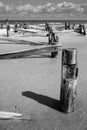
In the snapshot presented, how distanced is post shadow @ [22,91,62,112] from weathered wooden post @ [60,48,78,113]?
0.40m

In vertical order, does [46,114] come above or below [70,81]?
below

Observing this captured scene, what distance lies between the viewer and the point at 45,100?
228 inches

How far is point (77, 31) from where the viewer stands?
3322 centimetres

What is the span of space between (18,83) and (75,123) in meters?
3.11

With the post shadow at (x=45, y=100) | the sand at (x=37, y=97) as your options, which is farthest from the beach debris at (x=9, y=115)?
the post shadow at (x=45, y=100)

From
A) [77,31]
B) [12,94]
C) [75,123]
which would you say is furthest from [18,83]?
[77,31]

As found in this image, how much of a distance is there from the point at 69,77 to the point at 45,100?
52.0 inches

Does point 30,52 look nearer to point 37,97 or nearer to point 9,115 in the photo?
point 37,97

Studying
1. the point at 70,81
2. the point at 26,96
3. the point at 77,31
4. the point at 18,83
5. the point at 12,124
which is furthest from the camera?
the point at 77,31

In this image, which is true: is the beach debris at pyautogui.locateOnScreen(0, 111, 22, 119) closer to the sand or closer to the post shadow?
the sand

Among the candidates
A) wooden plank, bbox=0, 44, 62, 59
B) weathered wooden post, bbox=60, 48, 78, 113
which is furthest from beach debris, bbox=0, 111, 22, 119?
wooden plank, bbox=0, 44, 62, 59

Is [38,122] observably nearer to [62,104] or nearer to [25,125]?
[25,125]

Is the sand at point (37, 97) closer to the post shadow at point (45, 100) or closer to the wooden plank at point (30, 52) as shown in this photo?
the post shadow at point (45, 100)

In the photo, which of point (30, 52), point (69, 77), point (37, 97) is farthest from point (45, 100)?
point (30, 52)
